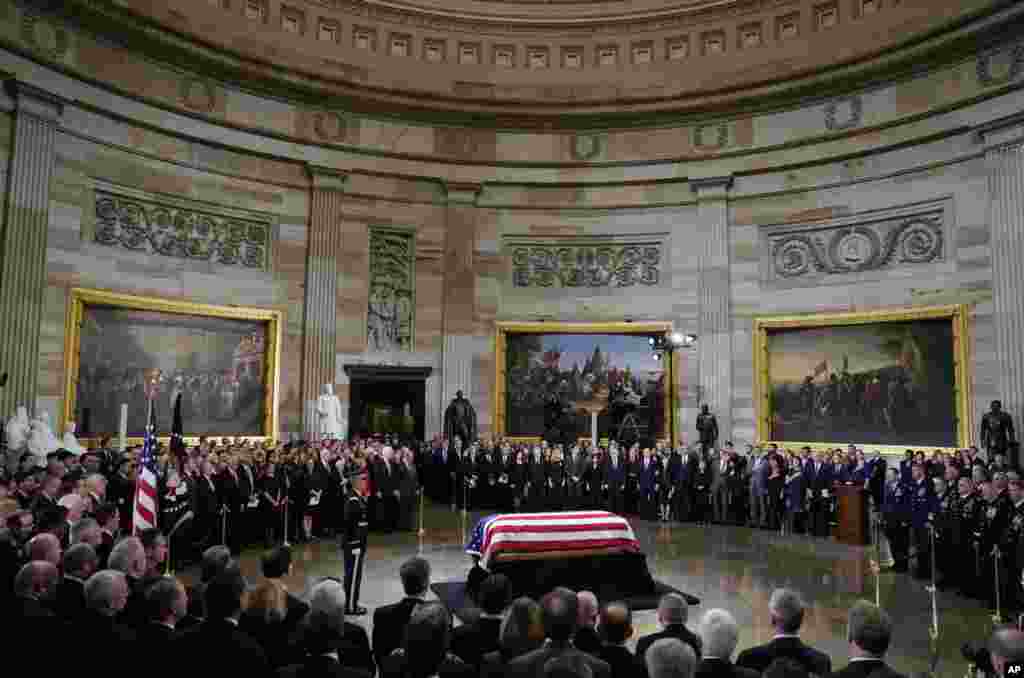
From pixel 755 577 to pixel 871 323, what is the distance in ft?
35.0

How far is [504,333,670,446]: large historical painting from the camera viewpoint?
22.2 meters

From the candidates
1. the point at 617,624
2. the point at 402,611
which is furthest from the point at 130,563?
the point at 617,624

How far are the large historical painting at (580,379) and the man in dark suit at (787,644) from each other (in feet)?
57.3

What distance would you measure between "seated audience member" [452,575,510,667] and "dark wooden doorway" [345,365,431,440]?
1759cm

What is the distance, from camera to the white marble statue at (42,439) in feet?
47.1

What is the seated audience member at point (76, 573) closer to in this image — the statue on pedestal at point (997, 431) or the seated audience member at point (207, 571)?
the seated audience member at point (207, 571)

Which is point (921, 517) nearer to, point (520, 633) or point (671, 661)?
point (520, 633)

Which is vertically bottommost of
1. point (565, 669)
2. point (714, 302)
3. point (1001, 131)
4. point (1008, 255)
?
point (565, 669)

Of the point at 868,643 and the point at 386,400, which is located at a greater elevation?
the point at 386,400

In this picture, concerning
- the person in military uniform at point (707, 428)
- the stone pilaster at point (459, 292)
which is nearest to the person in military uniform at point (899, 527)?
the person in military uniform at point (707, 428)

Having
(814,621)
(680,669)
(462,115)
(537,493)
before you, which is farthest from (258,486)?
(462,115)

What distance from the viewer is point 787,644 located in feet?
14.0

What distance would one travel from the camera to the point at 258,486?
43.1ft

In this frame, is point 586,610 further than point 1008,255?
No
